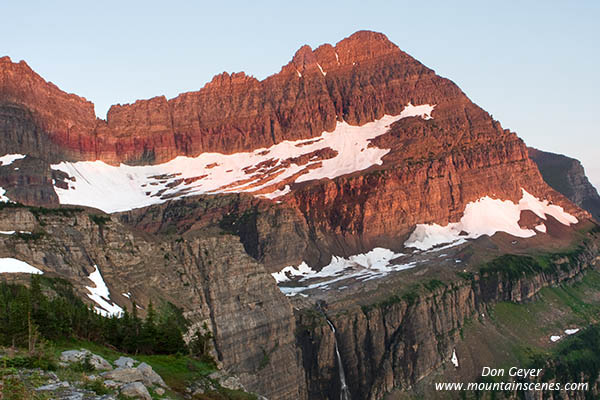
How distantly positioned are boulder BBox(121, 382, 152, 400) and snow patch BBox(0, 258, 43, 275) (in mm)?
44839

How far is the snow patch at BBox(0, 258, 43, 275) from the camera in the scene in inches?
2677

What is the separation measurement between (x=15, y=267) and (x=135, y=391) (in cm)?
4805

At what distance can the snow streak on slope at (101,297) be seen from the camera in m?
70.0

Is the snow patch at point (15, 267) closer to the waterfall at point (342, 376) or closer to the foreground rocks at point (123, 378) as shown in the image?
the foreground rocks at point (123, 378)

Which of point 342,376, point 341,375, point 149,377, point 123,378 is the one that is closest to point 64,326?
point 149,377

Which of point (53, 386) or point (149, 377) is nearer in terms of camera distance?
point (53, 386)

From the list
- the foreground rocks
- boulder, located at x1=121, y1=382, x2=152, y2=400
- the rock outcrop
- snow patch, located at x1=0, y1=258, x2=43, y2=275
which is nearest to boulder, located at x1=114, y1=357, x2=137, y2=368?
the foreground rocks

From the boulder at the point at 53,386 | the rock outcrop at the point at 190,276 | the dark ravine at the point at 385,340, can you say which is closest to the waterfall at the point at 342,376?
the dark ravine at the point at 385,340

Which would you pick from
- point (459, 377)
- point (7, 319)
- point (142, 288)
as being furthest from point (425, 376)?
point (7, 319)

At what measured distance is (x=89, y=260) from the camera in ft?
290

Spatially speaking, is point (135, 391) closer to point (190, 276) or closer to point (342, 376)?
point (190, 276)

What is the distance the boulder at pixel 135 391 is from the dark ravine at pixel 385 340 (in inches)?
4490

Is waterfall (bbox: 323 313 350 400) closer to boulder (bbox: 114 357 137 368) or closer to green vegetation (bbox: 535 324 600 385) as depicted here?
green vegetation (bbox: 535 324 600 385)

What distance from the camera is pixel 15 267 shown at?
6956cm
